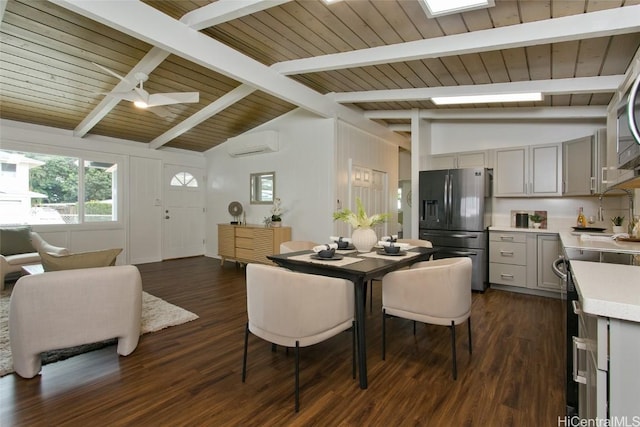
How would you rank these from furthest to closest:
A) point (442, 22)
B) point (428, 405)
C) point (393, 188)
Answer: point (393, 188), point (442, 22), point (428, 405)

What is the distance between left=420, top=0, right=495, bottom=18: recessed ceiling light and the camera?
2221mm

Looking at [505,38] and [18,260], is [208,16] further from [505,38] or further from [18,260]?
[18,260]

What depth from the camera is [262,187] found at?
6160 millimetres

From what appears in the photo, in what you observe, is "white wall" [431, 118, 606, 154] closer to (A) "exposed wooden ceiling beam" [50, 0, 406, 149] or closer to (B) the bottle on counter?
(B) the bottle on counter

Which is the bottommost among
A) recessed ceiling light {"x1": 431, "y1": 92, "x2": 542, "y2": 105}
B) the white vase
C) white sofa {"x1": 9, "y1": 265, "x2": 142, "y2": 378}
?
white sofa {"x1": 9, "y1": 265, "x2": 142, "y2": 378}

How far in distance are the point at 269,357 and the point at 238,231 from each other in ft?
12.5

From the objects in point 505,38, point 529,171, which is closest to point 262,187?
point 529,171

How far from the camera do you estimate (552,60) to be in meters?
2.97

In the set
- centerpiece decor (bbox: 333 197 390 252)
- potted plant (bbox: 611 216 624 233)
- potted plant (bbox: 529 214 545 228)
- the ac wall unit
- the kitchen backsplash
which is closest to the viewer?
centerpiece decor (bbox: 333 197 390 252)

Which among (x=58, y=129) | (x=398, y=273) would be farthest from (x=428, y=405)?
(x=58, y=129)

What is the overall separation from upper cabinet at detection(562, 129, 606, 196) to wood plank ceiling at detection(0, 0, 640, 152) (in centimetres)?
51

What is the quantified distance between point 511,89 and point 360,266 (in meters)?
2.96

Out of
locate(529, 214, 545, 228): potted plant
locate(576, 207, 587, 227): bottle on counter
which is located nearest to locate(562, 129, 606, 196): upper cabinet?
locate(576, 207, 587, 227): bottle on counter

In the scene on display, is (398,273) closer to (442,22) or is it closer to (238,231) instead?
(442,22)
